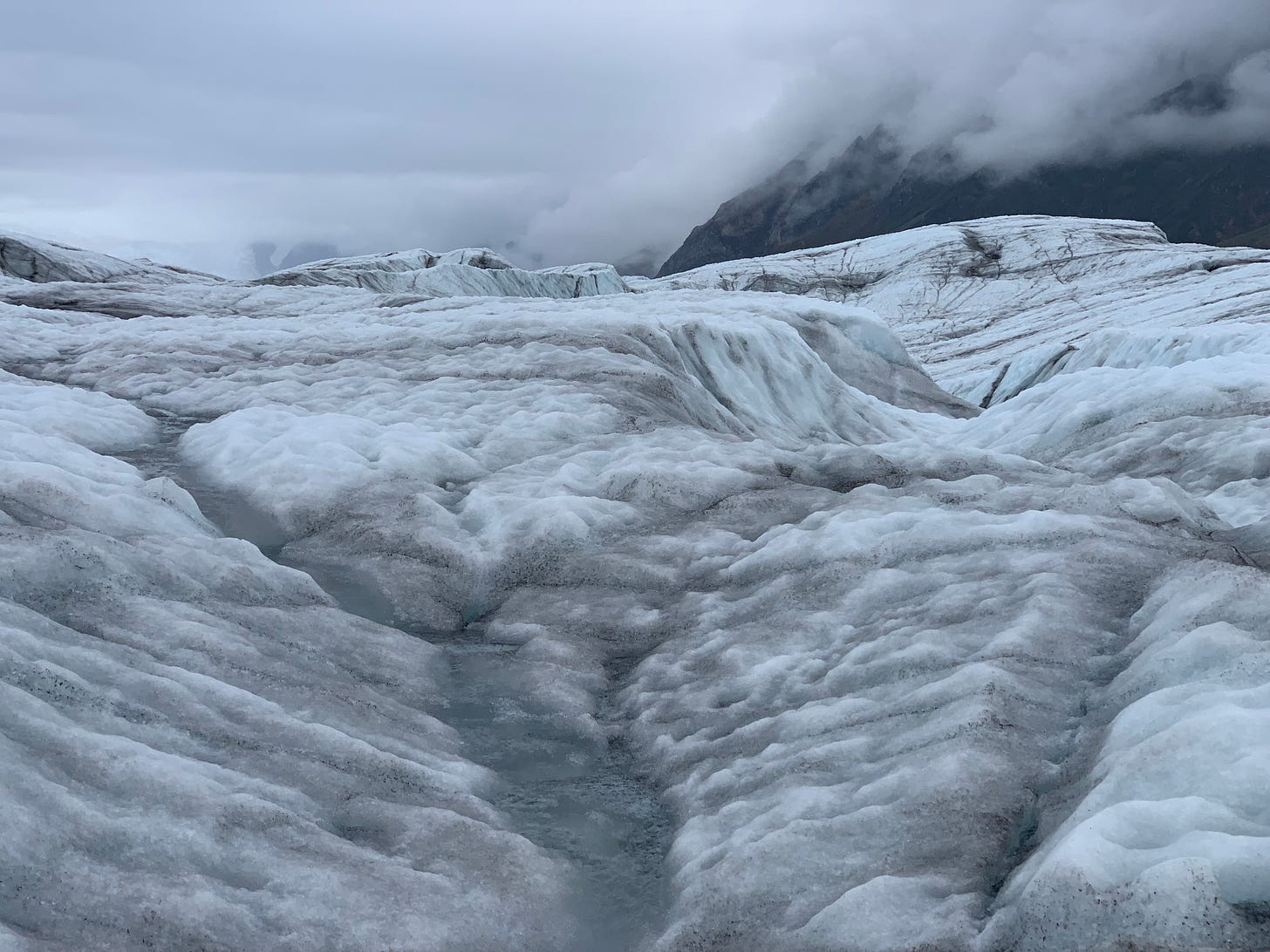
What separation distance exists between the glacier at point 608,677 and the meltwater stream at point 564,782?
4 centimetres

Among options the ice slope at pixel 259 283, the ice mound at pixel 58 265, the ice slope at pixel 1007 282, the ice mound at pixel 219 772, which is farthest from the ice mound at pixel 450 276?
the ice mound at pixel 219 772

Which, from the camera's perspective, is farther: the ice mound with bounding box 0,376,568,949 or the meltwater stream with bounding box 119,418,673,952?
the meltwater stream with bounding box 119,418,673,952

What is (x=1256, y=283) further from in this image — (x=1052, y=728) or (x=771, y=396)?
(x=1052, y=728)

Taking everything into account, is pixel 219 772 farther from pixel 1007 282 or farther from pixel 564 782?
pixel 1007 282

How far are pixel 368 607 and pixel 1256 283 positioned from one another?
8576 centimetres

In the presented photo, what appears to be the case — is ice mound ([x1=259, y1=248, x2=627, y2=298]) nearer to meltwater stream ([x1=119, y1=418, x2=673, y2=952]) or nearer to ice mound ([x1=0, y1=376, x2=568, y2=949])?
meltwater stream ([x1=119, y1=418, x2=673, y2=952])

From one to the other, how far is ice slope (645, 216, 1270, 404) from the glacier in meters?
41.7

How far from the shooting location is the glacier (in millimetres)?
6512

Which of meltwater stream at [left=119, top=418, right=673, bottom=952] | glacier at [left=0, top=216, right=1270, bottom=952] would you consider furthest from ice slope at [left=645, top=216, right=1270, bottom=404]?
meltwater stream at [left=119, top=418, right=673, bottom=952]

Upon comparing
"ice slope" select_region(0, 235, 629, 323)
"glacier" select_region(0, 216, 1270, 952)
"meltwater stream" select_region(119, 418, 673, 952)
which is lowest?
"meltwater stream" select_region(119, 418, 673, 952)

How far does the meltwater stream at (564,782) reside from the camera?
7809 mm

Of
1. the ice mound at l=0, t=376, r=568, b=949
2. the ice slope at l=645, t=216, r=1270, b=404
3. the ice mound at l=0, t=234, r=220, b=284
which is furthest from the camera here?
the ice slope at l=645, t=216, r=1270, b=404

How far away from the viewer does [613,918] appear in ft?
25.2

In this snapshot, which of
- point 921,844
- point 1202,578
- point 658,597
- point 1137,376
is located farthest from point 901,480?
point 1137,376
